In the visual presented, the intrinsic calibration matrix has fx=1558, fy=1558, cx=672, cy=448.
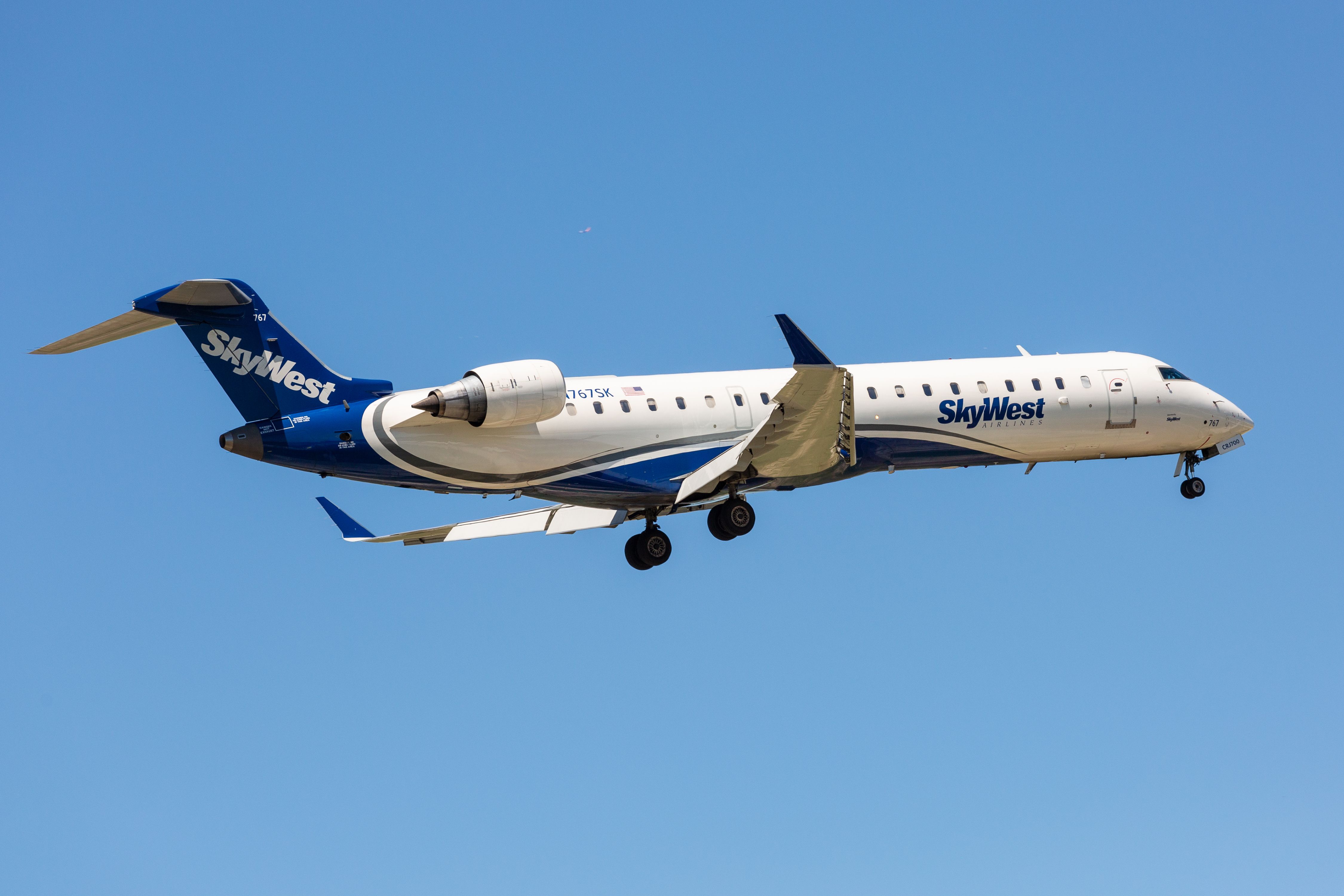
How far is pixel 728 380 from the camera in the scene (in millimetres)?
30359

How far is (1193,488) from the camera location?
35.0m

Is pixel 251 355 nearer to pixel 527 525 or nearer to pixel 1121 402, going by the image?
pixel 527 525

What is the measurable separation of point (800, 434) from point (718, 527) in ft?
9.18

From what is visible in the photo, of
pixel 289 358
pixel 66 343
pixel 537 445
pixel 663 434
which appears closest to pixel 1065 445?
pixel 663 434

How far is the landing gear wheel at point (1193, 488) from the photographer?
115 ft

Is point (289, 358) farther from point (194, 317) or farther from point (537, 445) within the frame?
point (537, 445)

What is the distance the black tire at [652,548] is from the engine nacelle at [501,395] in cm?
450

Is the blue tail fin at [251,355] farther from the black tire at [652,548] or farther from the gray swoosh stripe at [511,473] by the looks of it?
the black tire at [652,548]

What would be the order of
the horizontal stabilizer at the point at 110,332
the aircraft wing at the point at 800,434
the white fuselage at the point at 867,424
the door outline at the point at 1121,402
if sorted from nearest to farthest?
the horizontal stabilizer at the point at 110,332, the aircraft wing at the point at 800,434, the white fuselage at the point at 867,424, the door outline at the point at 1121,402

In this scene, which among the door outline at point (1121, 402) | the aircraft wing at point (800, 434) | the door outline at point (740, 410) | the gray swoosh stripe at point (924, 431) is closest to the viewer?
the aircraft wing at point (800, 434)

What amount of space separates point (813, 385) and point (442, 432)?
21.7 feet

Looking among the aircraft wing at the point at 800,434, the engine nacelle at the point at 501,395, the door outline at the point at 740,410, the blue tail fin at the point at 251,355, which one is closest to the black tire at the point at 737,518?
the aircraft wing at the point at 800,434

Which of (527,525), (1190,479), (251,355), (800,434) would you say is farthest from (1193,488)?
(251,355)

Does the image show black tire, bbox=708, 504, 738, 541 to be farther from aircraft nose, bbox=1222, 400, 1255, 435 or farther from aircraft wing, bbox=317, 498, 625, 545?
aircraft nose, bbox=1222, 400, 1255, 435
